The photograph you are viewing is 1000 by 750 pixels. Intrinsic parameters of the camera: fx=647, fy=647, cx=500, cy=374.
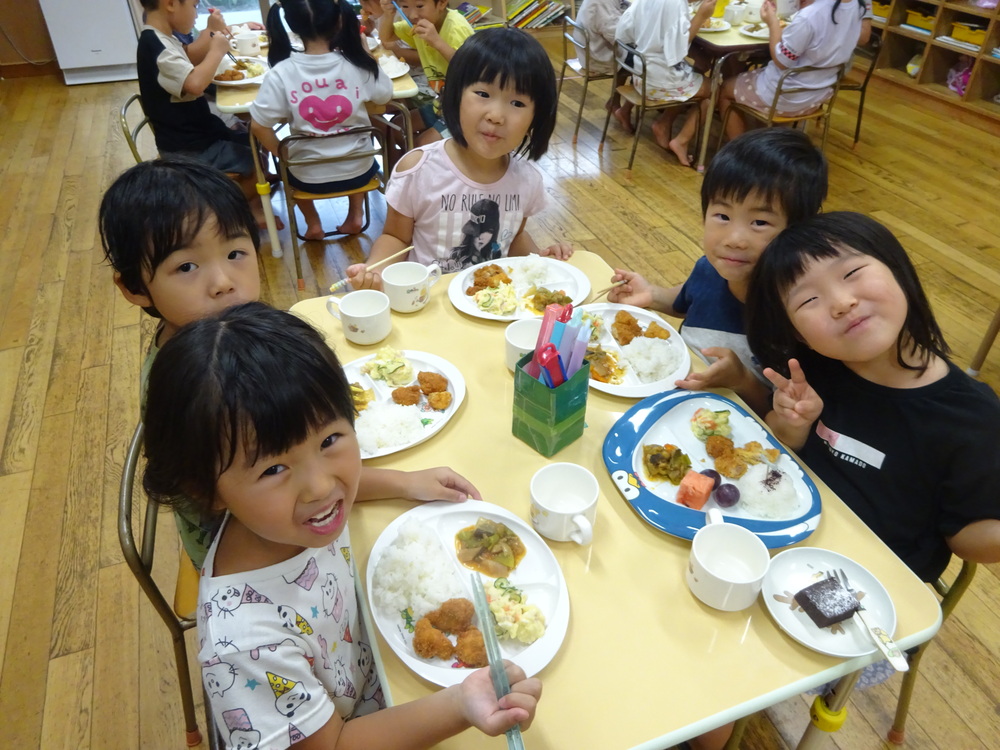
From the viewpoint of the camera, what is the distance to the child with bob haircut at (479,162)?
→ 163 cm

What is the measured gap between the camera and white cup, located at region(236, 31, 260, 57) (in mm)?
3387

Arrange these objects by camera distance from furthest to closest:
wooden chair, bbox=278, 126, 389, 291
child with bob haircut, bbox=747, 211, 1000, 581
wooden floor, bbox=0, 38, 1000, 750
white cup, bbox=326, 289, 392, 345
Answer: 1. wooden chair, bbox=278, 126, 389, 291
2. wooden floor, bbox=0, 38, 1000, 750
3. white cup, bbox=326, 289, 392, 345
4. child with bob haircut, bbox=747, 211, 1000, 581

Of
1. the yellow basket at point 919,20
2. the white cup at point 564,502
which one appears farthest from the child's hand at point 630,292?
the yellow basket at point 919,20

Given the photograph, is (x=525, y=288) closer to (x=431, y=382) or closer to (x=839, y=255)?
(x=431, y=382)

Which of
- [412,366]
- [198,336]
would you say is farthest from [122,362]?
[198,336]

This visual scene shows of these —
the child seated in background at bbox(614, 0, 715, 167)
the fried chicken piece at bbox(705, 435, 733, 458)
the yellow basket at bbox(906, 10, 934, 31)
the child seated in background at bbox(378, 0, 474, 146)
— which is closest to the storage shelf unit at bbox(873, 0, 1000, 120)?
the yellow basket at bbox(906, 10, 934, 31)

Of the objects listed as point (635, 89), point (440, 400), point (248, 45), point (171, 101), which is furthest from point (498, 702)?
point (635, 89)

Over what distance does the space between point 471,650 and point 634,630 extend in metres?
0.22

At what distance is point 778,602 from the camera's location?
884mm

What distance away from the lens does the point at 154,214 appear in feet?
3.63

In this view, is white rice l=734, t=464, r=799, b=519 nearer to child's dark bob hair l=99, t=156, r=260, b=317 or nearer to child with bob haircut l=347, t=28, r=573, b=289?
child with bob haircut l=347, t=28, r=573, b=289

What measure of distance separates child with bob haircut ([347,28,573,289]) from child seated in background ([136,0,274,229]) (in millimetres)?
1171

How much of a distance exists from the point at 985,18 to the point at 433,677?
19.8 ft

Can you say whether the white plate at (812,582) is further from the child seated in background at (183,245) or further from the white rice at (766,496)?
the child seated in background at (183,245)
